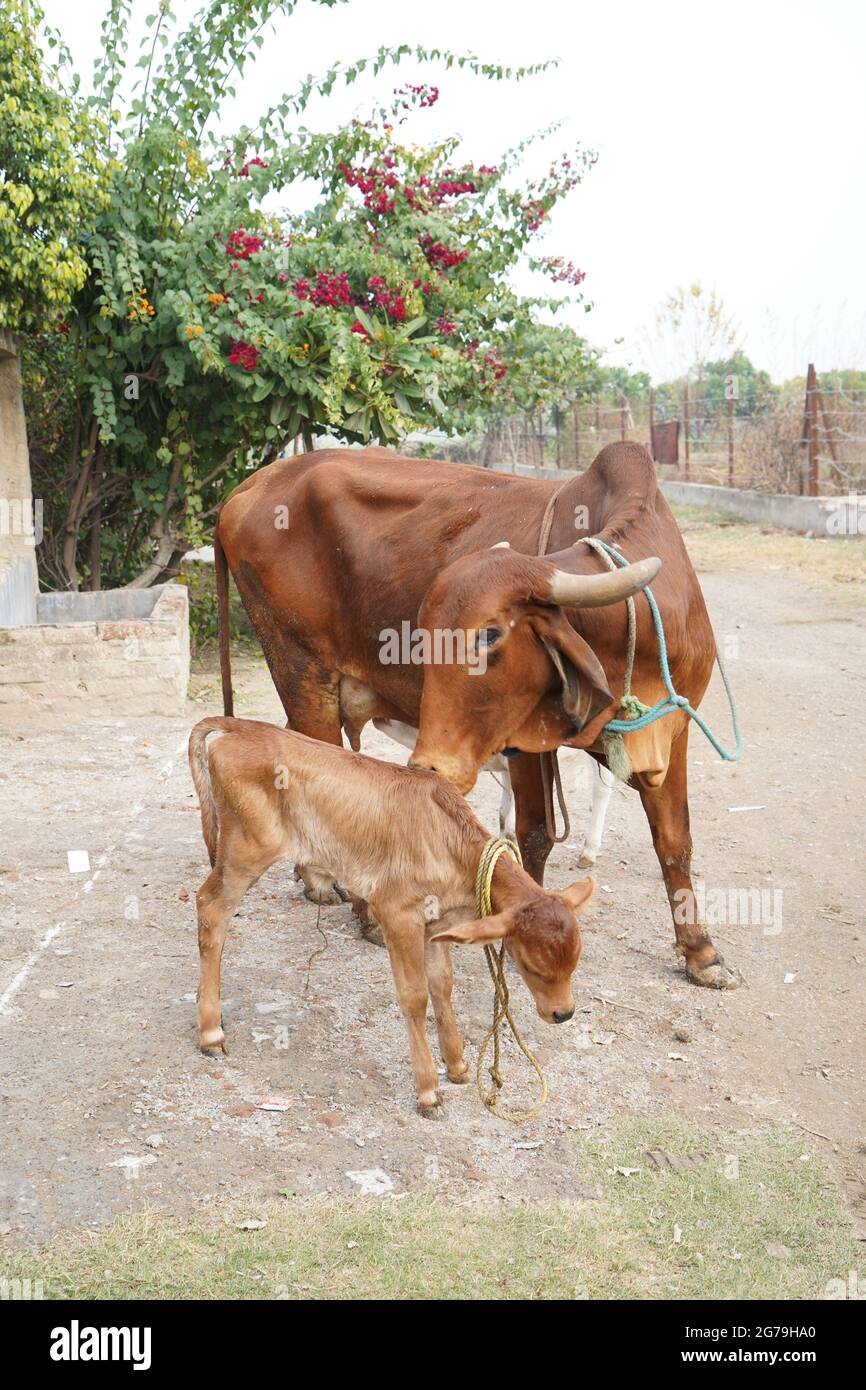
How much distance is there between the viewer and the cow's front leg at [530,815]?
4.98 meters

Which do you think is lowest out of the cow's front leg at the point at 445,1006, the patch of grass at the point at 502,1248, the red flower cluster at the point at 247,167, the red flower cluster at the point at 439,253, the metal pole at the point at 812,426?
the patch of grass at the point at 502,1248

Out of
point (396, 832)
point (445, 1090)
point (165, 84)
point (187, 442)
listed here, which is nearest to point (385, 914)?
point (396, 832)

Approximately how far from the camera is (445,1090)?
13.4 feet

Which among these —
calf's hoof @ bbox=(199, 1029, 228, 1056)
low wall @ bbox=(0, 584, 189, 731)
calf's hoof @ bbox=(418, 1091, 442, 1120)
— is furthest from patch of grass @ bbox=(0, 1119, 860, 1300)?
low wall @ bbox=(0, 584, 189, 731)

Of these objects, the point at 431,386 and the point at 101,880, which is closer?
the point at 101,880

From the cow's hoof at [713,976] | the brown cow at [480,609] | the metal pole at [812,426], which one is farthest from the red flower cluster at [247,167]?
the metal pole at [812,426]

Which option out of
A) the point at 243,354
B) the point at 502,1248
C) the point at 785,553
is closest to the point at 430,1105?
the point at 502,1248

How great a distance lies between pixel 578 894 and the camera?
3.79 metres

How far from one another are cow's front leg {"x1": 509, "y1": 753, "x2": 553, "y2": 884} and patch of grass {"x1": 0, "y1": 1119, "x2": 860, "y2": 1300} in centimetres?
157

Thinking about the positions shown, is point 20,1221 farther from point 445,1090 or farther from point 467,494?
point 467,494

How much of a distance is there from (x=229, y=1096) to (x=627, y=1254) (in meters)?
1.38

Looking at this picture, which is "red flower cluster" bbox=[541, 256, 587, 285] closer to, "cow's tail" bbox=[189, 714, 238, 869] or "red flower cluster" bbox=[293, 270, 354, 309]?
"red flower cluster" bbox=[293, 270, 354, 309]

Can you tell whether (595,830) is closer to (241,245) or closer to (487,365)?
(241,245)

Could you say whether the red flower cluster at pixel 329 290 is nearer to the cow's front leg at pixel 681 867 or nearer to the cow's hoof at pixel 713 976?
the cow's front leg at pixel 681 867
